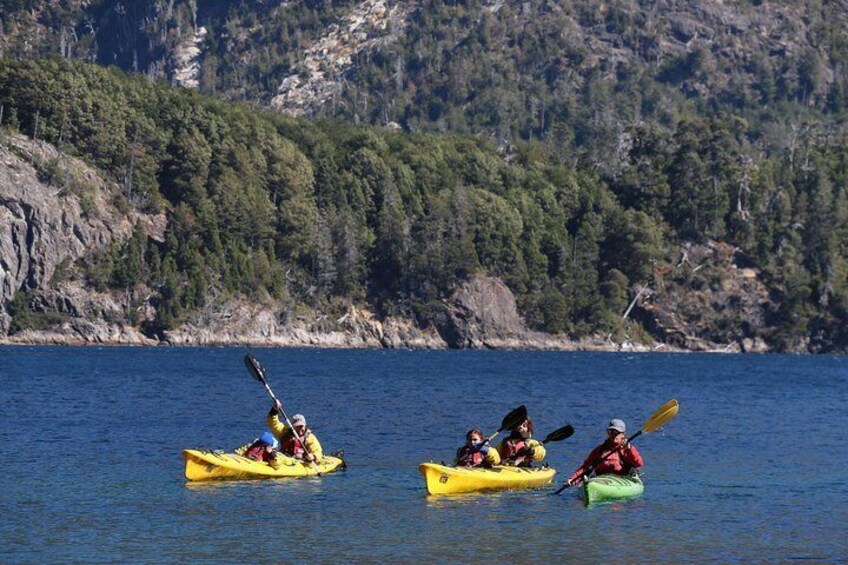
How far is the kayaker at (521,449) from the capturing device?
46.7 m

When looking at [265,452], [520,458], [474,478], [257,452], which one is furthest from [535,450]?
[257,452]

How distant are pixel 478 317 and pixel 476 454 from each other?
13590cm

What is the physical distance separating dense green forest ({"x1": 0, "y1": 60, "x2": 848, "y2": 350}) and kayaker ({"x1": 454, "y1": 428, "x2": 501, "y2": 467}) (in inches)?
4828

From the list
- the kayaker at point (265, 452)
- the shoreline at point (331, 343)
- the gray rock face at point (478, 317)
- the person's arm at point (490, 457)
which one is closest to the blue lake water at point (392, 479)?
the kayaker at point (265, 452)

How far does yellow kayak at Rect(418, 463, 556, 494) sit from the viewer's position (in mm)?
43750

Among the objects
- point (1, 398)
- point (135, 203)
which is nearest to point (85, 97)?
point (135, 203)

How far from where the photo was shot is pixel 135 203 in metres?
177

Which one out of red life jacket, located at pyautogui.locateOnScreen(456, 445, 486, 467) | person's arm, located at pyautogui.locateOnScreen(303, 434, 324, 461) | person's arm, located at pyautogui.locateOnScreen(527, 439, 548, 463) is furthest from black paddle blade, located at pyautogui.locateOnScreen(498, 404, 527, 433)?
person's arm, located at pyautogui.locateOnScreen(303, 434, 324, 461)

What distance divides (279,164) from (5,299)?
42.0 meters

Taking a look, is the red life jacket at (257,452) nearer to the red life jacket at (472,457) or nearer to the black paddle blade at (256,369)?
the black paddle blade at (256,369)

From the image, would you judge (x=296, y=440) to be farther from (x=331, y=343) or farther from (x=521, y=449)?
(x=331, y=343)

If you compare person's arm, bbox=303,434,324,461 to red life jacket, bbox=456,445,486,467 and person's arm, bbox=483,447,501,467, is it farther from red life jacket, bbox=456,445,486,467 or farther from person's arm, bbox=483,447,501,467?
person's arm, bbox=483,447,501,467

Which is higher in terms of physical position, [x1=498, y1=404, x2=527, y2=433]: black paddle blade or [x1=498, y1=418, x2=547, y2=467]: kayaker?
[x1=498, y1=404, x2=527, y2=433]: black paddle blade

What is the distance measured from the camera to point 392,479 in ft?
159
